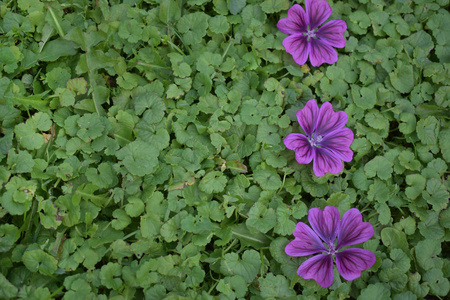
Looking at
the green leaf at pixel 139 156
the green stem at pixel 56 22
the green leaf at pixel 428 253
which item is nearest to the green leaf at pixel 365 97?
the green leaf at pixel 428 253

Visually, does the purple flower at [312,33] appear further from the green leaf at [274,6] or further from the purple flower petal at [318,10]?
the green leaf at [274,6]

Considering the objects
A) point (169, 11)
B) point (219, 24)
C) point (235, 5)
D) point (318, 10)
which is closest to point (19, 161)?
point (169, 11)

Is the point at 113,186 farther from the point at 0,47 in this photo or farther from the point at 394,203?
the point at 394,203

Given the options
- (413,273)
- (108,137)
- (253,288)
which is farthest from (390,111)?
(108,137)

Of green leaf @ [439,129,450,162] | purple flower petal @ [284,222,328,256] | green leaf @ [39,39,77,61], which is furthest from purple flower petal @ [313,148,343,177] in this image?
green leaf @ [39,39,77,61]

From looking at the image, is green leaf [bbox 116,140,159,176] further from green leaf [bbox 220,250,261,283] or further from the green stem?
the green stem

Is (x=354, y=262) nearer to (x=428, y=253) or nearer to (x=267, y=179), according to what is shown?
(x=428, y=253)
